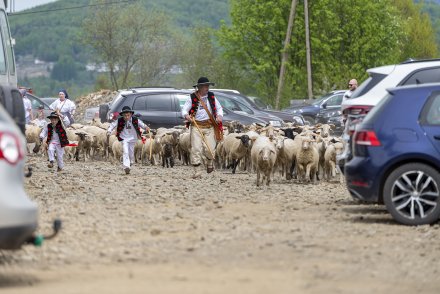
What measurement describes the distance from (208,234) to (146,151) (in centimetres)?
1878

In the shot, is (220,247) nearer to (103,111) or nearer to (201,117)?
(201,117)

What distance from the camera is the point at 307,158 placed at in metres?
24.4

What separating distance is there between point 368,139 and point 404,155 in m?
0.49

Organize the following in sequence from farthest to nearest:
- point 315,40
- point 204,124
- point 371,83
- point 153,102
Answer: point 315,40 < point 153,102 < point 204,124 < point 371,83

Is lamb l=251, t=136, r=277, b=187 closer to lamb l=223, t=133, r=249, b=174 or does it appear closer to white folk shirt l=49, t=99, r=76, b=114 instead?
lamb l=223, t=133, r=249, b=174

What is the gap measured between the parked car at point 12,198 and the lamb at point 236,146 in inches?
662

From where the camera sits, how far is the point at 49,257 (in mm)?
11898

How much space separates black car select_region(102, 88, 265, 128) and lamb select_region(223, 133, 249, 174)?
15.2ft

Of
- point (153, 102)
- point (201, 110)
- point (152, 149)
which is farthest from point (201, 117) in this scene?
point (153, 102)

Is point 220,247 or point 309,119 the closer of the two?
point 220,247

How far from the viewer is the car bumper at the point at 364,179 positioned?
1498 centimetres

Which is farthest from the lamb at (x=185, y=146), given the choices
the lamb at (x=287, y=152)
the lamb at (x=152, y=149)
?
the lamb at (x=287, y=152)

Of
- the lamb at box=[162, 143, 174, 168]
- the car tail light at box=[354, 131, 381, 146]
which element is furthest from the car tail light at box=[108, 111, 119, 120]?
the car tail light at box=[354, 131, 381, 146]

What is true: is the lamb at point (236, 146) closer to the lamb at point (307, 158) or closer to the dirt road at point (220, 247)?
the lamb at point (307, 158)
